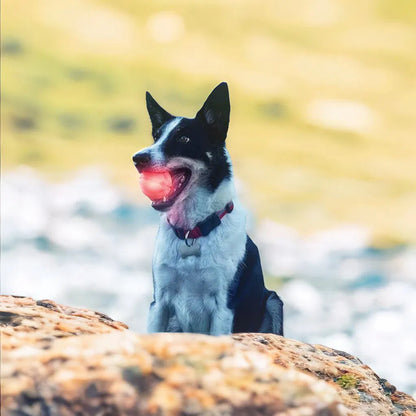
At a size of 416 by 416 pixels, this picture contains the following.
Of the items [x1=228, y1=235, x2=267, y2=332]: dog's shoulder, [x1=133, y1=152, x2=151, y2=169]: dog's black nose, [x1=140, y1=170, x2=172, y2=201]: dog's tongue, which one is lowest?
[x1=228, y1=235, x2=267, y2=332]: dog's shoulder

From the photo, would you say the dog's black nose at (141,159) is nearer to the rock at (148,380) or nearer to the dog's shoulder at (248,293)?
the dog's shoulder at (248,293)

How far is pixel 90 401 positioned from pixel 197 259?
3.82 metres

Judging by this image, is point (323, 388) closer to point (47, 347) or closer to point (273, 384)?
point (273, 384)

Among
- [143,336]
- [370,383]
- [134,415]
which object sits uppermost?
[370,383]

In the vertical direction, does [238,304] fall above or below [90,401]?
above

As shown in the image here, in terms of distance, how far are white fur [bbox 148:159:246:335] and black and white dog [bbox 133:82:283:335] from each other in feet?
0.03

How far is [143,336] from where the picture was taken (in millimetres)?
3084

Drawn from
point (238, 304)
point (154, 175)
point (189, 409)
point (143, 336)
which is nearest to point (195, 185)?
point (154, 175)

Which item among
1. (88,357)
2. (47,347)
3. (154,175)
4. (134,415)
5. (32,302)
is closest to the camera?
(134,415)

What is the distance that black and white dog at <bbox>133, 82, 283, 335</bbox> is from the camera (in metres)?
6.42

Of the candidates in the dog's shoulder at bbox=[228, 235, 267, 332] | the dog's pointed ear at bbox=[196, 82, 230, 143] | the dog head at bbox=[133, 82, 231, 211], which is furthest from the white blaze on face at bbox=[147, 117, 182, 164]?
the dog's shoulder at bbox=[228, 235, 267, 332]

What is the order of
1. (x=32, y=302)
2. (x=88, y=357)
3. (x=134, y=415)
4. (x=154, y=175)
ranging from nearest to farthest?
(x=134, y=415)
(x=88, y=357)
(x=32, y=302)
(x=154, y=175)

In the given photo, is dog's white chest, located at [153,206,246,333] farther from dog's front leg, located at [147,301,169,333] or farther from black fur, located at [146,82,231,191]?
black fur, located at [146,82,231,191]

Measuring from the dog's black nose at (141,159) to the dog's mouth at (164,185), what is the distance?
0.42ft
